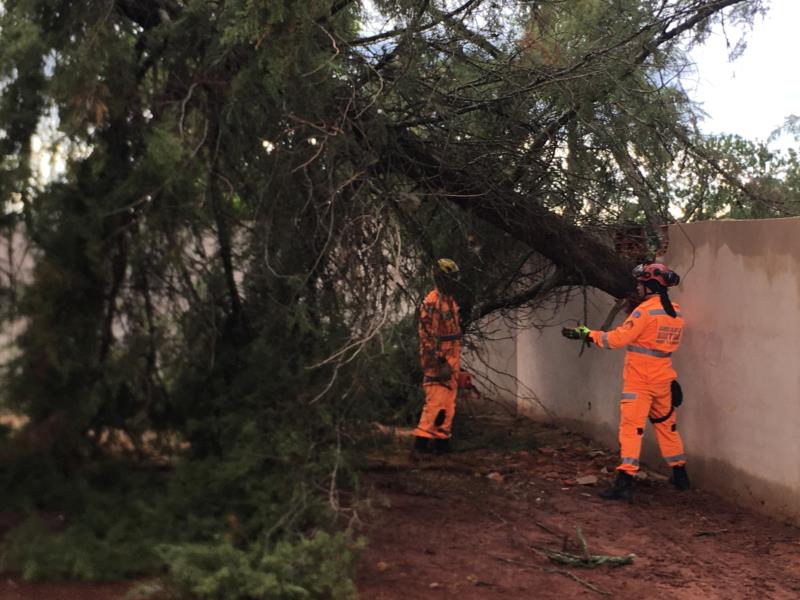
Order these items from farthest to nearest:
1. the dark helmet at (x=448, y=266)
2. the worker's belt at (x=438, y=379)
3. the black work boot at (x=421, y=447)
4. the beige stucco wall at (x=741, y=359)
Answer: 1. the black work boot at (x=421, y=447)
2. the worker's belt at (x=438, y=379)
3. the dark helmet at (x=448, y=266)
4. the beige stucco wall at (x=741, y=359)

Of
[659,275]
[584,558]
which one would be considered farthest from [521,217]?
[584,558]

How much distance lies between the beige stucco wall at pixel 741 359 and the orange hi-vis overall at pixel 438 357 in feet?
5.77

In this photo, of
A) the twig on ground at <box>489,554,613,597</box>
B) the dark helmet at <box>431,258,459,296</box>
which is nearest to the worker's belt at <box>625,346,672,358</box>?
the dark helmet at <box>431,258,459,296</box>

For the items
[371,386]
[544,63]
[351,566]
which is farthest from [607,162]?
[351,566]

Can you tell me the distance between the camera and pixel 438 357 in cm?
680

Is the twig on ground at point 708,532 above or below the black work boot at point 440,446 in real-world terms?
below

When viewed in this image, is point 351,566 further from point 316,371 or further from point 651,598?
point 651,598

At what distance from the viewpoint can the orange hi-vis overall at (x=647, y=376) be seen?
6.63 m

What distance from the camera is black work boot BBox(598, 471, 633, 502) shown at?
657cm

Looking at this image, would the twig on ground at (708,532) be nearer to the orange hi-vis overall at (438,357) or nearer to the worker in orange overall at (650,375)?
the worker in orange overall at (650,375)

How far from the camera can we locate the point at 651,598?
184 inches

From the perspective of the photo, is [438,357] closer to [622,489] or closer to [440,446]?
[440,446]

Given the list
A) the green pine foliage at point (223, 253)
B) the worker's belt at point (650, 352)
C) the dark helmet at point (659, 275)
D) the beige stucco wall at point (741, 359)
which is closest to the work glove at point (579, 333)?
the worker's belt at point (650, 352)

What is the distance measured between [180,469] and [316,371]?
954 mm
